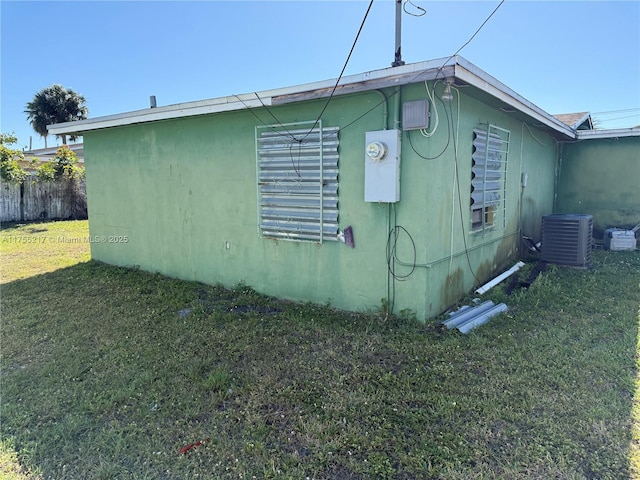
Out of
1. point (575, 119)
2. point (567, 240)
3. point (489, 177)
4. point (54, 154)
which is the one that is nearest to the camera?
point (489, 177)

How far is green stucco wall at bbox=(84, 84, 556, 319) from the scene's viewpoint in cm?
426

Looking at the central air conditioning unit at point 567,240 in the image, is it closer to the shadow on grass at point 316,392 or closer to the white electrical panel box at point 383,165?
the shadow on grass at point 316,392

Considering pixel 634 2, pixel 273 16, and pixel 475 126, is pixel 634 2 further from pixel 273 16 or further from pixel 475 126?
pixel 273 16

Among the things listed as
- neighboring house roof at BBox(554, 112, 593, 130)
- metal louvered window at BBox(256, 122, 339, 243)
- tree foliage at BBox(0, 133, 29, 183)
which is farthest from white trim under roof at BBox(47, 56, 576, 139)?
tree foliage at BBox(0, 133, 29, 183)

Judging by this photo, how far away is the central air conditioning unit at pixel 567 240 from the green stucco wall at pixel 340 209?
1.90ft

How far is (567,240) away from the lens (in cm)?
670

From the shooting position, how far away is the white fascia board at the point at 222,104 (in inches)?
147

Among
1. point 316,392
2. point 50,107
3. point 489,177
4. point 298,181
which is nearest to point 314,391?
point 316,392

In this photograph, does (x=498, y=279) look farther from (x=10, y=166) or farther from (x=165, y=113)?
(x=10, y=166)

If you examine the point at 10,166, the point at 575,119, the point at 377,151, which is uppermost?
the point at 575,119

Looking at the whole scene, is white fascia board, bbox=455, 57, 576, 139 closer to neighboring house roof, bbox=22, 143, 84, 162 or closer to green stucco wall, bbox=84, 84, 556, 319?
green stucco wall, bbox=84, 84, 556, 319

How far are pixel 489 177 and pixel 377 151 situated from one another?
2544 mm

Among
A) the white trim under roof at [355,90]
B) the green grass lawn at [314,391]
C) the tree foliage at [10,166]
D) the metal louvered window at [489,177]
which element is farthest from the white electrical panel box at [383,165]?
the tree foliage at [10,166]

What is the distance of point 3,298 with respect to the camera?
556 centimetres
